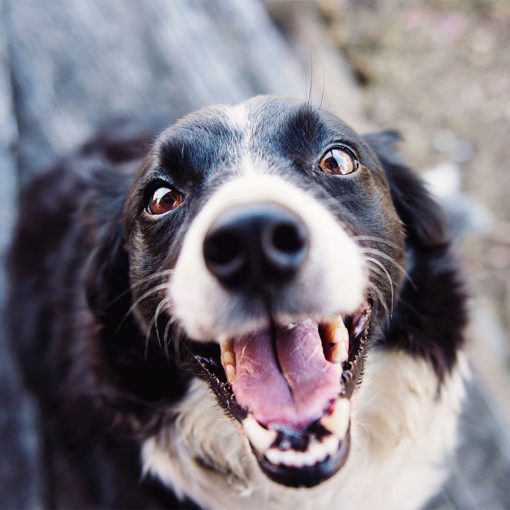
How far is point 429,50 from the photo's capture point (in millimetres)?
3936

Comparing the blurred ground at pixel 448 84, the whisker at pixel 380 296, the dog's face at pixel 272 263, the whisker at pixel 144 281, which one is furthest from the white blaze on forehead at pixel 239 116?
the blurred ground at pixel 448 84

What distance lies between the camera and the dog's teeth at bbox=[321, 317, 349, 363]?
135 centimetres

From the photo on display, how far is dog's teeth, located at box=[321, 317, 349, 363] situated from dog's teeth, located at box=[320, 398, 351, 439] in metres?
0.12

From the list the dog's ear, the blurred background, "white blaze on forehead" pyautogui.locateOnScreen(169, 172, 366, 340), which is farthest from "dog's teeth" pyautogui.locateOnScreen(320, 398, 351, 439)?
the blurred background

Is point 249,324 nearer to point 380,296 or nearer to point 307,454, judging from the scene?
point 307,454

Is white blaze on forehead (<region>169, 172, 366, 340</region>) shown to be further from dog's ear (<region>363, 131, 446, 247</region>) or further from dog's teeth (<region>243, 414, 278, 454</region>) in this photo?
dog's ear (<region>363, 131, 446, 247</region>)

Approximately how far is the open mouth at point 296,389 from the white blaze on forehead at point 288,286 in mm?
171

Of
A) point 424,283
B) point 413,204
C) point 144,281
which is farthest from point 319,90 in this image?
point 144,281

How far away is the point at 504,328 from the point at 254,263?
8.16 feet

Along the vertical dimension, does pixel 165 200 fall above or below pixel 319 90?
above

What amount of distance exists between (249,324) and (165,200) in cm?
54

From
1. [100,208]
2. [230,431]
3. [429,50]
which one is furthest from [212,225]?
[429,50]

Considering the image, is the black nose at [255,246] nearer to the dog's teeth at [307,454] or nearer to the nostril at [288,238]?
the nostril at [288,238]

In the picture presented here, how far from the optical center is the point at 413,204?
5.99 feet
